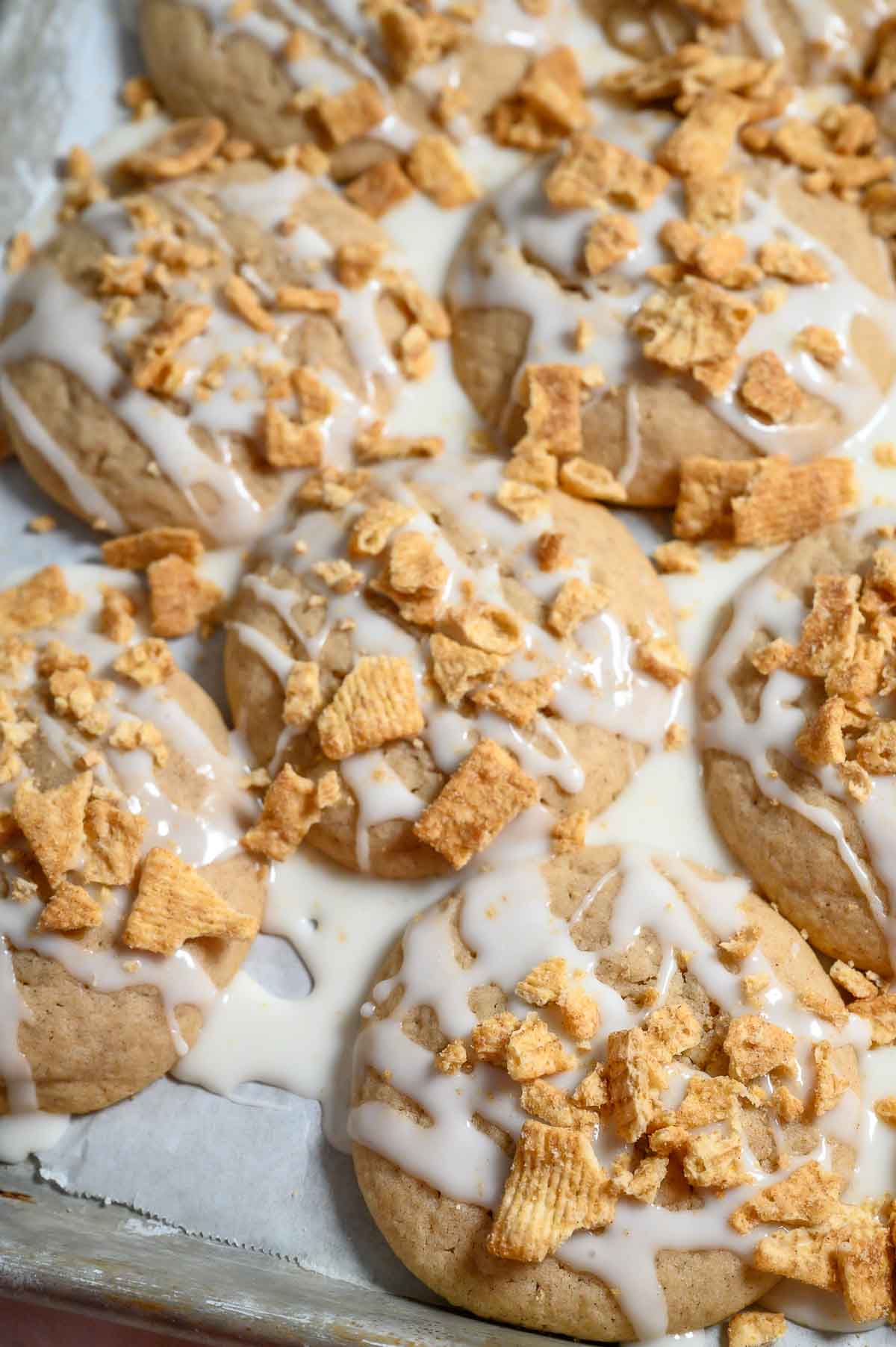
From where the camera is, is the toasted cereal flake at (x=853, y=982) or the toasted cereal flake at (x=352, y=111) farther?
the toasted cereal flake at (x=352, y=111)

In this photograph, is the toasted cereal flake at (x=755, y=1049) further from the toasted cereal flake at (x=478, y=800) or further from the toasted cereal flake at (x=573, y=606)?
the toasted cereal flake at (x=573, y=606)

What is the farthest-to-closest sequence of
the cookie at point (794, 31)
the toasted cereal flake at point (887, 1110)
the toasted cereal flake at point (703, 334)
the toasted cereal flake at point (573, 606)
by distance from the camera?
1. the cookie at point (794, 31)
2. the toasted cereal flake at point (703, 334)
3. the toasted cereal flake at point (573, 606)
4. the toasted cereal flake at point (887, 1110)

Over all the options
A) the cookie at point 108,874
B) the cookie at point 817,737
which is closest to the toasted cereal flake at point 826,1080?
the cookie at point 817,737

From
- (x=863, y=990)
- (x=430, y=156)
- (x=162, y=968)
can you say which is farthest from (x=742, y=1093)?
(x=430, y=156)

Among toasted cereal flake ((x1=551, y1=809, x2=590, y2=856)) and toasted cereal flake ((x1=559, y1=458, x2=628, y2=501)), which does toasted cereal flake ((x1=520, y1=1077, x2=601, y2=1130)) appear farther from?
toasted cereal flake ((x1=559, y1=458, x2=628, y2=501))

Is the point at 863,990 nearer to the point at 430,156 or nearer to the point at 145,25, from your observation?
the point at 430,156

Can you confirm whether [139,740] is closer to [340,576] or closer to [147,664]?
[147,664]

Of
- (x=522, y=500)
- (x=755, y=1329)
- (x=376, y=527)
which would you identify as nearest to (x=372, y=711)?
(x=376, y=527)
